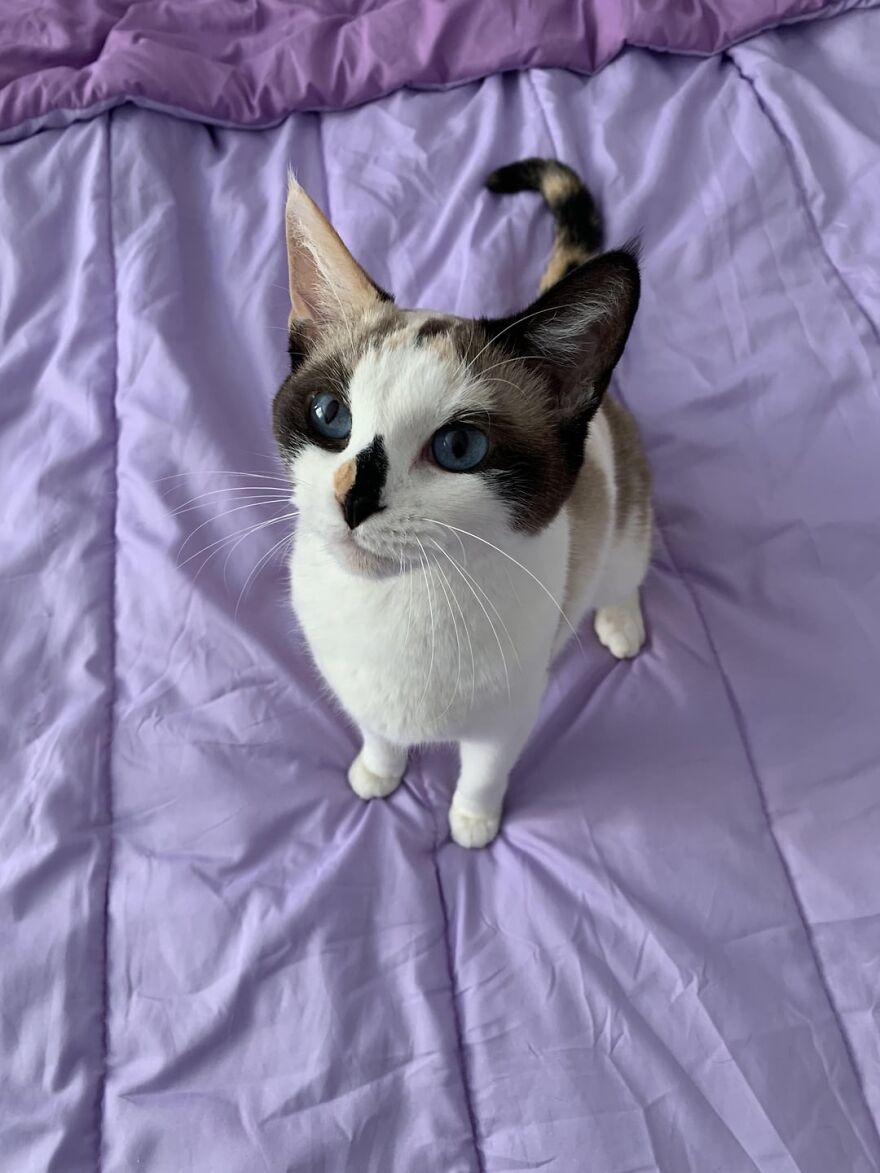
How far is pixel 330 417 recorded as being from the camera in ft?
2.19

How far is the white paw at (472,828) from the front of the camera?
976mm

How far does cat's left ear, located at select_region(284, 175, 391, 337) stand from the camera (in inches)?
27.8

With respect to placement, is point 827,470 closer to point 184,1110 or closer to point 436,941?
point 436,941

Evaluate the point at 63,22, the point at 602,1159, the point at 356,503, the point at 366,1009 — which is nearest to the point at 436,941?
the point at 366,1009

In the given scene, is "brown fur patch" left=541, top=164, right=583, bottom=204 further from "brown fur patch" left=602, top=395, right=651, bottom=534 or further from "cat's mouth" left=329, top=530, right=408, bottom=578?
"cat's mouth" left=329, top=530, right=408, bottom=578

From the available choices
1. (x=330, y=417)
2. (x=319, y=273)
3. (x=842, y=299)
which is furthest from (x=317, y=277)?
(x=842, y=299)

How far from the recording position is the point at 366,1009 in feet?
2.88

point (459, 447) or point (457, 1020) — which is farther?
point (457, 1020)

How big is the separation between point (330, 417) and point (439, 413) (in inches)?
3.8

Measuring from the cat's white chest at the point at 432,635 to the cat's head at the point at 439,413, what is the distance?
6 cm

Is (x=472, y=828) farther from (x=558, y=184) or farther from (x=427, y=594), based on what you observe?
(x=558, y=184)

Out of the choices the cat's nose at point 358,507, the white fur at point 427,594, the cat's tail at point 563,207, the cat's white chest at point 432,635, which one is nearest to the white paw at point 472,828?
the white fur at point 427,594

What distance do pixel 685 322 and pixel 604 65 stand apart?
0.51m

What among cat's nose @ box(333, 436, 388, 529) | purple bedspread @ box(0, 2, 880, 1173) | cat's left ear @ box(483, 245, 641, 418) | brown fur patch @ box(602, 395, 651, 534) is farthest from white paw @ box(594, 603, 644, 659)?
cat's nose @ box(333, 436, 388, 529)
